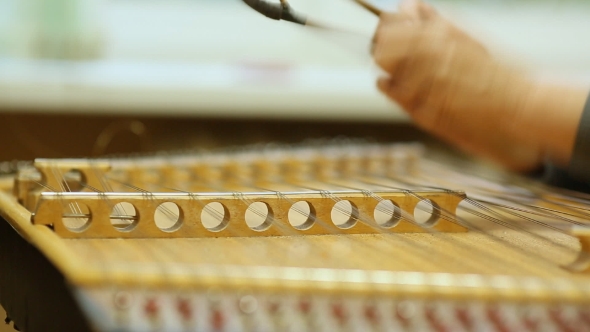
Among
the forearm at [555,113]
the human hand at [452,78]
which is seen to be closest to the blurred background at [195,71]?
the human hand at [452,78]

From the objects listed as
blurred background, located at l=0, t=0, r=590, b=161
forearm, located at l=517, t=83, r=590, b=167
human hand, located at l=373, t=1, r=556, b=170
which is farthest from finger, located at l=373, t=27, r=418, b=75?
blurred background, located at l=0, t=0, r=590, b=161

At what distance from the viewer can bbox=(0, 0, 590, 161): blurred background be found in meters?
2.22

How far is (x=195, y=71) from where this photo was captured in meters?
2.45

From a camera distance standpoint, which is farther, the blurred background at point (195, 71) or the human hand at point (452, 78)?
the blurred background at point (195, 71)

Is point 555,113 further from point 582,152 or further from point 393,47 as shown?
point 393,47

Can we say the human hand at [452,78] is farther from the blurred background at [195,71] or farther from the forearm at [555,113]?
the blurred background at [195,71]

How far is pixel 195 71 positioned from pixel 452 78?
1546 millimetres

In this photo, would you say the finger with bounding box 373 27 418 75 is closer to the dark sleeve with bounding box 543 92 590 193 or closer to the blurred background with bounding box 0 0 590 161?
the dark sleeve with bounding box 543 92 590 193

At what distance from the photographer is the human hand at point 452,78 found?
3.33 ft

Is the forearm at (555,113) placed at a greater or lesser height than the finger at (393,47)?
lesser

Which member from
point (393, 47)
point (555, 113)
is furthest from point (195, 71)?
point (555, 113)

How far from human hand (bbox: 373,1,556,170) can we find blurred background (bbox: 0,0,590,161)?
986mm

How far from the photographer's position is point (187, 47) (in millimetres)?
2580

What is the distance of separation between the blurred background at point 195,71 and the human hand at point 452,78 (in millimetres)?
986
